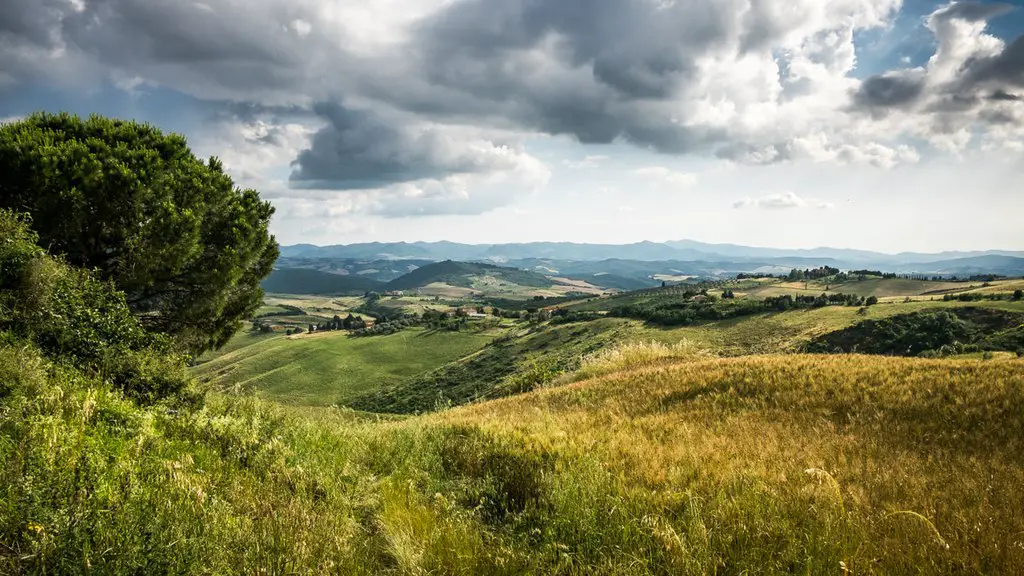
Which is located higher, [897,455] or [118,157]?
[118,157]

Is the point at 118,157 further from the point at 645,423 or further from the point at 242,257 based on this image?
the point at 645,423

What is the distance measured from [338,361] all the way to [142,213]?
355 ft

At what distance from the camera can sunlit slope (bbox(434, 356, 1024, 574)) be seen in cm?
380

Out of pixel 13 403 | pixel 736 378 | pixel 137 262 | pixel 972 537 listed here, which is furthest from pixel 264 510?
pixel 137 262

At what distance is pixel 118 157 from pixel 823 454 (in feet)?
64.7

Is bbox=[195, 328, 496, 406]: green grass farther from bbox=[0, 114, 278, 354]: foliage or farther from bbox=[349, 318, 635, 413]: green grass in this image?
bbox=[0, 114, 278, 354]: foliage

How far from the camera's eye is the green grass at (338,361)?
323ft

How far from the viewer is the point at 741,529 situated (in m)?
4.14

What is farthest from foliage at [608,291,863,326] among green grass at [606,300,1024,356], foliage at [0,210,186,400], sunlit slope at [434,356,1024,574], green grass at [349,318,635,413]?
foliage at [0,210,186,400]

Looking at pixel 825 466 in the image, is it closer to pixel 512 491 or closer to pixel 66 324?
pixel 512 491

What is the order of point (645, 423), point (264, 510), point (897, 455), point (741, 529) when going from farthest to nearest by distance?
point (645, 423) < point (897, 455) < point (264, 510) < point (741, 529)

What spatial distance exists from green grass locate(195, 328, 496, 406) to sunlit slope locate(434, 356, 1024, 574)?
86.4m

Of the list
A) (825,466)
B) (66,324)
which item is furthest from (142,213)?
(825,466)

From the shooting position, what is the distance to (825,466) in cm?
582
